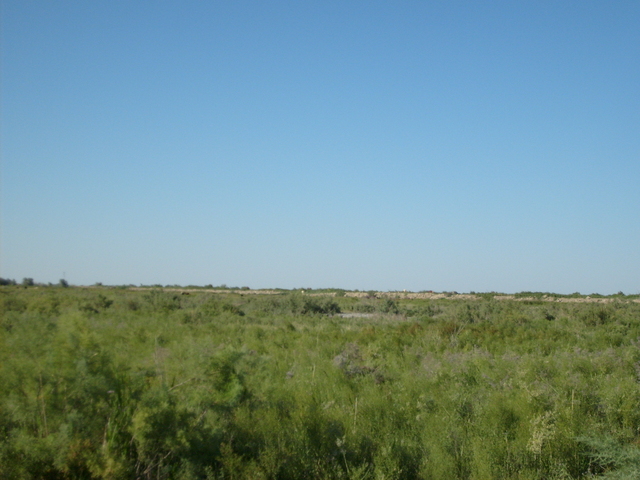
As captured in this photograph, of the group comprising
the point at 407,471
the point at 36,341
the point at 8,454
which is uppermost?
the point at 36,341

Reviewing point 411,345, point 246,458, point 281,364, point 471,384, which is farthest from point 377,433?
point 411,345

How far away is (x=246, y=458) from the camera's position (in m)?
5.93

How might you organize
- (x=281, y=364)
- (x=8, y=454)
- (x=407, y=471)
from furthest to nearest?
(x=281, y=364) < (x=407, y=471) < (x=8, y=454)

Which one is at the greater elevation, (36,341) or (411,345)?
(36,341)

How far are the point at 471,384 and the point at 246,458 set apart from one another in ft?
17.2

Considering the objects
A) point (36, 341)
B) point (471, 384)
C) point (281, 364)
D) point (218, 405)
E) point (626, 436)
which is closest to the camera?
point (36, 341)

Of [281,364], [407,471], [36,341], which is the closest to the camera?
[36,341]

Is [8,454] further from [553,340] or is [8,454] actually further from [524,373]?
[553,340]

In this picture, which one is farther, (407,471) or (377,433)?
(377,433)

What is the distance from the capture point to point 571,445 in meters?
6.70

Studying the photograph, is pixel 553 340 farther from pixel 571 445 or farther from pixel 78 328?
pixel 78 328

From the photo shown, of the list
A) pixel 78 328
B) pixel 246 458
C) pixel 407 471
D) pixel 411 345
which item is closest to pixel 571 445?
pixel 407 471

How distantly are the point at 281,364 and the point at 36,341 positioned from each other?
711 cm

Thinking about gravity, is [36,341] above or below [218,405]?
above
